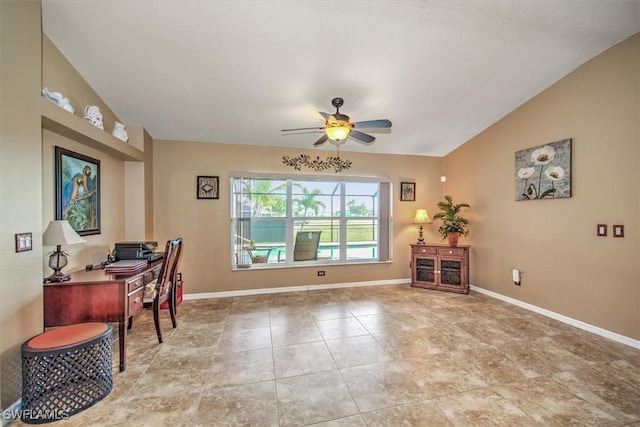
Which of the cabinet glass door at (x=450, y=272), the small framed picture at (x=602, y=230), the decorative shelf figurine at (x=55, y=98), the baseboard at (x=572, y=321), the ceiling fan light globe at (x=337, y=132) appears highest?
the decorative shelf figurine at (x=55, y=98)

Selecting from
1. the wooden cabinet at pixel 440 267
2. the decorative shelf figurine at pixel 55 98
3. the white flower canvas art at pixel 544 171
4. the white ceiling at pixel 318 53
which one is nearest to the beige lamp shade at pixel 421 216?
the wooden cabinet at pixel 440 267

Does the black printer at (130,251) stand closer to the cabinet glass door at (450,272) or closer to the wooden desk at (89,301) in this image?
the wooden desk at (89,301)

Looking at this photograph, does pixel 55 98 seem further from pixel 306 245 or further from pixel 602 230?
pixel 602 230

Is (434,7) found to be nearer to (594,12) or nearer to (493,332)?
(594,12)

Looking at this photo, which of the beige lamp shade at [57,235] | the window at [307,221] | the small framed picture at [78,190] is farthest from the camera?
the window at [307,221]

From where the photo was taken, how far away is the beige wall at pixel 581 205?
8.65 feet

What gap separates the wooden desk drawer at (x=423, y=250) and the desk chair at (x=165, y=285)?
374cm

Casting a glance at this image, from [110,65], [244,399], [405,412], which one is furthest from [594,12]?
[110,65]

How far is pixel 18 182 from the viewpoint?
1758mm

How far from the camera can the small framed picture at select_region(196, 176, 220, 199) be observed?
13.6ft

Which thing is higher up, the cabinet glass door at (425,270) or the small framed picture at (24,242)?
the small framed picture at (24,242)

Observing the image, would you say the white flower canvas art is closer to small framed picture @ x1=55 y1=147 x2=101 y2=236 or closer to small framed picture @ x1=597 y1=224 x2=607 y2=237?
small framed picture @ x1=597 y1=224 x2=607 y2=237

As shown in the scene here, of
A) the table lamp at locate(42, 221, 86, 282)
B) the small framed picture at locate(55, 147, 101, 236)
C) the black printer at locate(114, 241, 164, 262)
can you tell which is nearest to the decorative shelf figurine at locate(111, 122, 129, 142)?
the small framed picture at locate(55, 147, 101, 236)

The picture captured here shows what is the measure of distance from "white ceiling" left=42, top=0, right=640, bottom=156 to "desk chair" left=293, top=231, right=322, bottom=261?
75.1 inches
